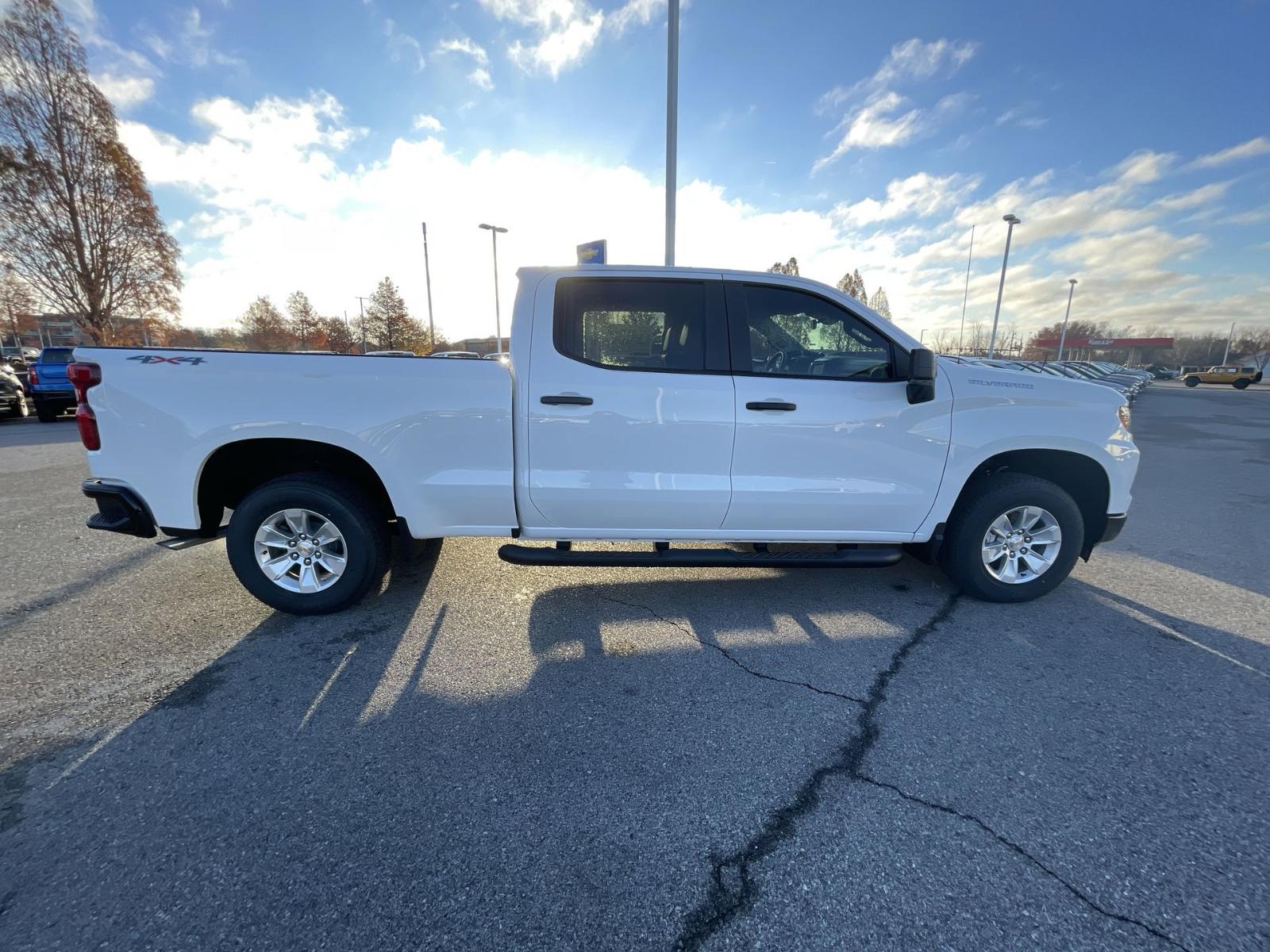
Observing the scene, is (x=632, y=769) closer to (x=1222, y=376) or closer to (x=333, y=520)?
(x=333, y=520)

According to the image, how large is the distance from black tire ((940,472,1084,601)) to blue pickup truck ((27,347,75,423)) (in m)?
19.2

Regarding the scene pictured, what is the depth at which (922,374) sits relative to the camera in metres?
3.02

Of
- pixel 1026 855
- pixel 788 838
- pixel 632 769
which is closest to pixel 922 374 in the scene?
pixel 1026 855

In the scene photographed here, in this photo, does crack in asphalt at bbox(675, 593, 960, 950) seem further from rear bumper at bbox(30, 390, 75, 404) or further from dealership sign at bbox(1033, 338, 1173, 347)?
dealership sign at bbox(1033, 338, 1173, 347)

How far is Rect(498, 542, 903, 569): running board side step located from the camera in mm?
3250

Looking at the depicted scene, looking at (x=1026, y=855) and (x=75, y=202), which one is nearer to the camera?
(x=1026, y=855)

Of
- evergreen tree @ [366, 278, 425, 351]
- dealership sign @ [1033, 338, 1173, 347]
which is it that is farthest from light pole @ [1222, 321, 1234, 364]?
evergreen tree @ [366, 278, 425, 351]

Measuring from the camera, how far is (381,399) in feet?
9.87

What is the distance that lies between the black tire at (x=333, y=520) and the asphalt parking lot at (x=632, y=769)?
176 millimetres

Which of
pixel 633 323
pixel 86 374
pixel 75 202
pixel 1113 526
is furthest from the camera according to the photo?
pixel 75 202

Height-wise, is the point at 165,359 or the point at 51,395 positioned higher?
the point at 165,359

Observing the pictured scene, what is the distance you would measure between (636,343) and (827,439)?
130 centimetres

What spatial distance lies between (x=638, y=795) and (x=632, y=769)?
0.43ft

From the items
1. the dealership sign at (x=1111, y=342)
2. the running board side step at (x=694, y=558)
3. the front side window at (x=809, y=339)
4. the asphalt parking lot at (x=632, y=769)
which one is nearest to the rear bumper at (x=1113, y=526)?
the asphalt parking lot at (x=632, y=769)
